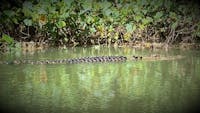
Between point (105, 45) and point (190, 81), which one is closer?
point (190, 81)

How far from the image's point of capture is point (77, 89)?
5.21 m

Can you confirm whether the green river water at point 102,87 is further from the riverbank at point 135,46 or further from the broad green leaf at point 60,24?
the broad green leaf at point 60,24

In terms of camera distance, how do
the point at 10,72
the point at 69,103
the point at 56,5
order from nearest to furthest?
the point at 69,103 < the point at 10,72 < the point at 56,5

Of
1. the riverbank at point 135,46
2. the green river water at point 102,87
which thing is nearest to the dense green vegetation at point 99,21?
the riverbank at point 135,46

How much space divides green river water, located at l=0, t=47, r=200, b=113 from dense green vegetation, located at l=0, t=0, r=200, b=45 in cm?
184

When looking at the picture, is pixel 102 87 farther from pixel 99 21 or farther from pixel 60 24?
pixel 99 21

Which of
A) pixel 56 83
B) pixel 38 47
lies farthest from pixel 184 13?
pixel 56 83

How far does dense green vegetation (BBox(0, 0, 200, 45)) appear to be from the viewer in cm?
950

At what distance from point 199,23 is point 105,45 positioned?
212 centimetres

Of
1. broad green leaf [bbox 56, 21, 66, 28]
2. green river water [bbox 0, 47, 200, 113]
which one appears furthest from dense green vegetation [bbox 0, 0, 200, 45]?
green river water [bbox 0, 47, 200, 113]

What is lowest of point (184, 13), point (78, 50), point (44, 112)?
point (44, 112)

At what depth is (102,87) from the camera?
5324mm

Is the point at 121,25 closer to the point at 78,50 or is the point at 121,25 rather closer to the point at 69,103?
the point at 78,50

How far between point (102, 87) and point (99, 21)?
4.71m
